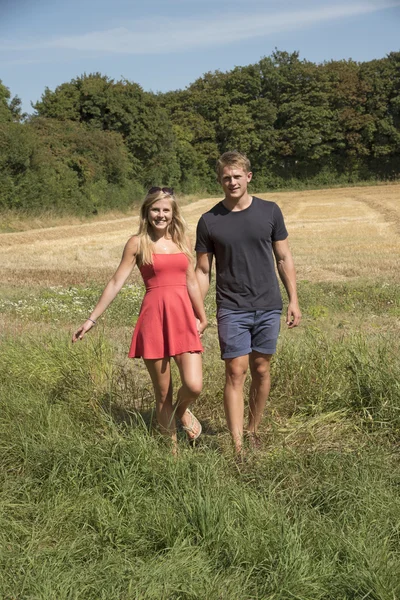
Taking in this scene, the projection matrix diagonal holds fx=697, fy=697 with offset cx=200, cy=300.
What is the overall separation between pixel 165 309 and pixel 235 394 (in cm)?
70

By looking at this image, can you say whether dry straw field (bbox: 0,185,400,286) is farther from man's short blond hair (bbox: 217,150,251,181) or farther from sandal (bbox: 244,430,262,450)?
sandal (bbox: 244,430,262,450)

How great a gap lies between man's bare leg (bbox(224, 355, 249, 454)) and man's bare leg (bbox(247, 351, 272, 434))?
13 centimetres

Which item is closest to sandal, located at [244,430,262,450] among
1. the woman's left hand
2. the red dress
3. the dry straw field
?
the red dress

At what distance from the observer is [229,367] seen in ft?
14.7

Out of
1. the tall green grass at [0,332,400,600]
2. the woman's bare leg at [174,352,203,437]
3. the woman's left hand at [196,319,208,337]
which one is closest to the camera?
the tall green grass at [0,332,400,600]

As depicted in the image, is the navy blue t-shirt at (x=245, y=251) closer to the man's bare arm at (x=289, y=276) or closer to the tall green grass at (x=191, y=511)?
the man's bare arm at (x=289, y=276)

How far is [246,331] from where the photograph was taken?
14.9ft

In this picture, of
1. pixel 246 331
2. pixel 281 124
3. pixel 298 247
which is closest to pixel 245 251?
pixel 246 331

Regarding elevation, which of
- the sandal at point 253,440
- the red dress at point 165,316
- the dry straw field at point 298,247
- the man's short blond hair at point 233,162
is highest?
the man's short blond hair at point 233,162


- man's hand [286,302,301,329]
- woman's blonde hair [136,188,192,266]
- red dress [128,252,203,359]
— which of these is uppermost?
woman's blonde hair [136,188,192,266]

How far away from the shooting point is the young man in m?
4.47

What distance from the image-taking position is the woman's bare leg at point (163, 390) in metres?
4.39

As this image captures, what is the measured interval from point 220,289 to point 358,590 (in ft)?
7.56

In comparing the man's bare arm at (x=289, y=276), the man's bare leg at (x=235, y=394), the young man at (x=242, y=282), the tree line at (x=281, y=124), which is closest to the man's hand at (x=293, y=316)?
the man's bare arm at (x=289, y=276)
